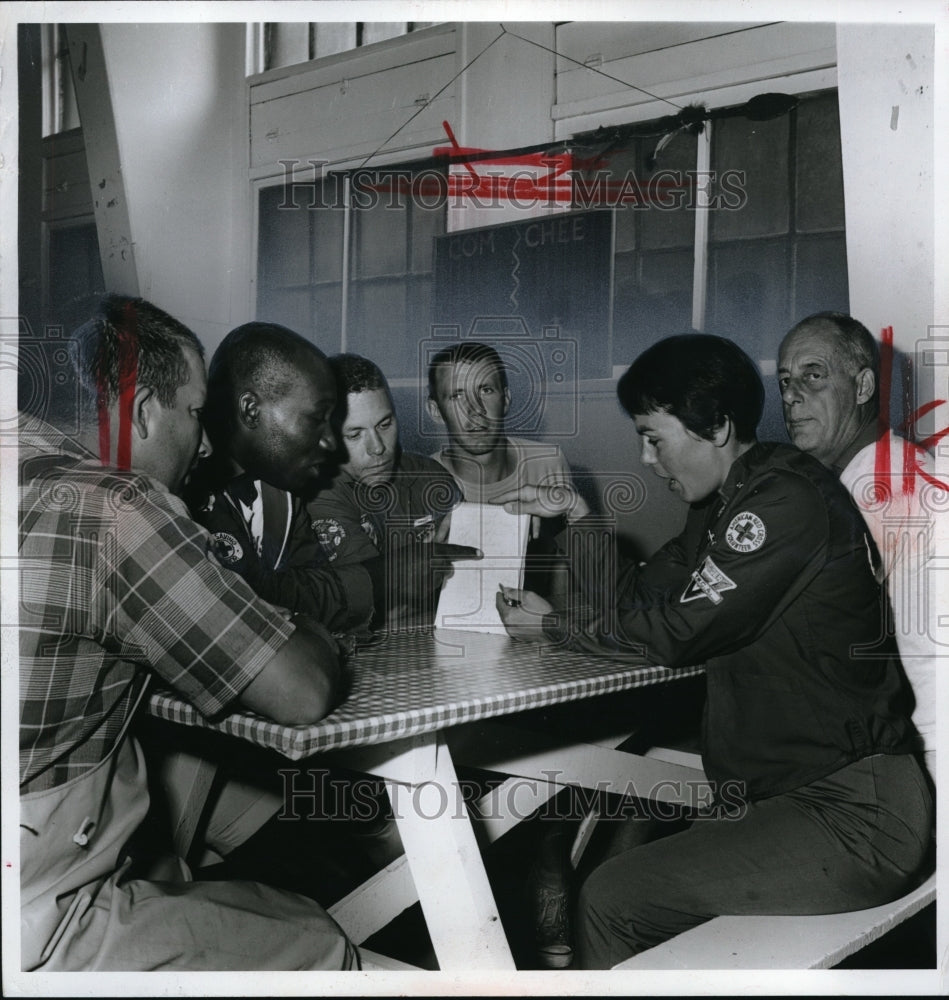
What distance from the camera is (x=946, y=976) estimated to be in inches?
52.0

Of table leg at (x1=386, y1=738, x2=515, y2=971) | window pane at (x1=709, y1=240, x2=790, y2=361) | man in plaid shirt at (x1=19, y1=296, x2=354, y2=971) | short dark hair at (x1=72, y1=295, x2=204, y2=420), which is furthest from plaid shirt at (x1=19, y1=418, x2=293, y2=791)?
window pane at (x1=709, y1=240, x2=790, y2=361)

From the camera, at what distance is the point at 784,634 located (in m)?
1.33

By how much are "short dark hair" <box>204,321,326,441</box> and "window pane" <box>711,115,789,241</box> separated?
2.25 ft

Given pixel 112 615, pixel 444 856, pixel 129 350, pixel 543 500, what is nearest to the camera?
pixel 112 615

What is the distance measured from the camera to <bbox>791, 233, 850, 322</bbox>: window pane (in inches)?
55.6

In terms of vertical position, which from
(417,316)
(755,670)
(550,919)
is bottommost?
(550,919)

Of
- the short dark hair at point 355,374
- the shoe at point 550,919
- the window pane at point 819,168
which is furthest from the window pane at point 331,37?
the shoe at point 550,919

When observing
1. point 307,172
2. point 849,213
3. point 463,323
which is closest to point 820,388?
point 849,213

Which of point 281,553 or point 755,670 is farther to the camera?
point 281,553

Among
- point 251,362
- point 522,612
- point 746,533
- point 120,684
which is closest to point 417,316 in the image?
point 251,362

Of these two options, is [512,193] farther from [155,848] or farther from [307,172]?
[155,848]

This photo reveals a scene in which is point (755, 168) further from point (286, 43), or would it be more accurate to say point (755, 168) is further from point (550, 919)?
point (550, 919)

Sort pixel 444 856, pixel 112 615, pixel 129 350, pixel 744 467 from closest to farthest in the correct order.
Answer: pixel 112 615 < pixel 444 856 < pixel 129 350 < pixel 744 467

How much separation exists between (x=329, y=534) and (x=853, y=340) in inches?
35.2
